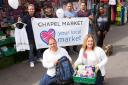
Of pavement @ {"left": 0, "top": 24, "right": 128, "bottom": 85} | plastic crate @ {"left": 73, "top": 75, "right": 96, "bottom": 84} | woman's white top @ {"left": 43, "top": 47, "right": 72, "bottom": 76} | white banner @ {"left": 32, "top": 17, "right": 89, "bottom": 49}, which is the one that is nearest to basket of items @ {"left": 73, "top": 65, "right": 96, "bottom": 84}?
plastic crate @ {"left": 73, "top": 75, "right": 96, "bottom": 84}

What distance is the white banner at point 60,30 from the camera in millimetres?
10000

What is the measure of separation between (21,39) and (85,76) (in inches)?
131

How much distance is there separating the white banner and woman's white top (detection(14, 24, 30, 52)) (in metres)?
0.32

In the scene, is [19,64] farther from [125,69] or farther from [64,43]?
[125,69]

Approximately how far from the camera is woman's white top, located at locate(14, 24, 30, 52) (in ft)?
31.8

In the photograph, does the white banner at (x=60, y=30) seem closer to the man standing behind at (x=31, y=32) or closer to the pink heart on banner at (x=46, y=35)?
the pink heart on banner at (x=46, y=35)

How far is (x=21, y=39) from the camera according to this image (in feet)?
32.1

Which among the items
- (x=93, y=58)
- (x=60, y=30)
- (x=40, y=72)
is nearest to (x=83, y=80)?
(x=93, y=58)

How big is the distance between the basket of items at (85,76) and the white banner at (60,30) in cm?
318

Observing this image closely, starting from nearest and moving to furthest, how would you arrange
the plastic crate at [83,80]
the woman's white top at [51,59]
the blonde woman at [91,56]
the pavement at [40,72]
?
the plastic crate at [83,80] → the woman's white top at [51,59] → the blonde woman at [91,56] → the pavement at [40,72]

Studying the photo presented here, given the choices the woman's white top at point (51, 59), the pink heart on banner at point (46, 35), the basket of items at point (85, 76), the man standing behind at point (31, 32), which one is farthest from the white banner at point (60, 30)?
the basket of items at point (85, 76)

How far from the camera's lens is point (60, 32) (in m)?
10.3

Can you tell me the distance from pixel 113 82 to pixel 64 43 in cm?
258

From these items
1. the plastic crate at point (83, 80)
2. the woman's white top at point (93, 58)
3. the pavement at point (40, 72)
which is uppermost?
the woman's white top at point (93, 58)
